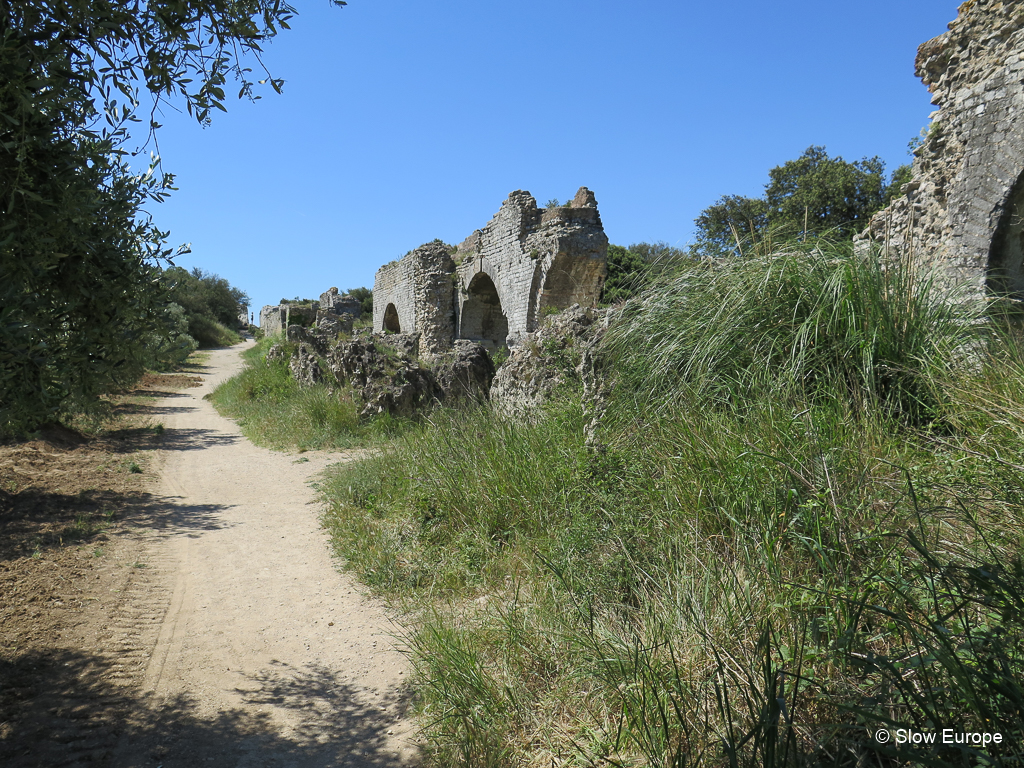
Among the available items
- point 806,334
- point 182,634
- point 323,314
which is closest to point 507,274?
point 806,334

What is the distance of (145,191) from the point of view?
332 centimetres

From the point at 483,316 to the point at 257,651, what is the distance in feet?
46.1

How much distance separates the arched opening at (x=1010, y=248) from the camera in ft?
21.6

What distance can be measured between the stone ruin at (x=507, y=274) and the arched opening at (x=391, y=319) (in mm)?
2227

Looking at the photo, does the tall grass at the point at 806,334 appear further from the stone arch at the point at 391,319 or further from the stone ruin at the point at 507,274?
the stone arch at the point at 391,319

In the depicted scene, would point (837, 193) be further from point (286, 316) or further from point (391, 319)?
point (286, 316)

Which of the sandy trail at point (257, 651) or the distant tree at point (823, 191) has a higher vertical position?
the distant tree at point (823, 191)

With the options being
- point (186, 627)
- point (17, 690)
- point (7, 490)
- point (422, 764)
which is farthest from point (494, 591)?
point (7, 490)

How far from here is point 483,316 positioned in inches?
679

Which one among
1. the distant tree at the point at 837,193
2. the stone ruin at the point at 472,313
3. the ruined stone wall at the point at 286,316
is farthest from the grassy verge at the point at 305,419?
the distant tree at the point at 837,193

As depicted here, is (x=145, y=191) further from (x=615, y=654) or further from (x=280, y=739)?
(x=615, y=654)

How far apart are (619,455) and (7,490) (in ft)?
21.0

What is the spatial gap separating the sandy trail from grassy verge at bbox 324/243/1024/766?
29 cm

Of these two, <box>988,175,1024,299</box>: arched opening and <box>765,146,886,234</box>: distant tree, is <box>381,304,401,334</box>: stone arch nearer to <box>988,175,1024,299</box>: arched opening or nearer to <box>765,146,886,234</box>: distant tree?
<box>765,146,886,234</box>: distant tree
